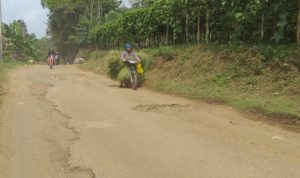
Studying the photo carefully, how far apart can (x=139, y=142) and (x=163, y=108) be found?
150 inches

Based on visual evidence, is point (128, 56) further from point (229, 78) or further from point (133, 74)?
point (229, 78)

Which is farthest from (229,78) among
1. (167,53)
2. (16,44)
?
(16,44)

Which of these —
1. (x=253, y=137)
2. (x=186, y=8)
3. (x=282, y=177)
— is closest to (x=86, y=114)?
(x=253, y=137)

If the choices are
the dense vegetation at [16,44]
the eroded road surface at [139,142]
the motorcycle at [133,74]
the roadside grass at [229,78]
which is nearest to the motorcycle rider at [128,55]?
the motorcycle at [133,74]

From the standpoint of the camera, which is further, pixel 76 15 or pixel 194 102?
pixel 76 15

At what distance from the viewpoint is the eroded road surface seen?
263 inches

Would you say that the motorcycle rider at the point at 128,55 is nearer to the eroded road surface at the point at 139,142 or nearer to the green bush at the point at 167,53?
the green bush at the point at 167,53

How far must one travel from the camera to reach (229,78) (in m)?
14.4

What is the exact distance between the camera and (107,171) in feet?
21.8

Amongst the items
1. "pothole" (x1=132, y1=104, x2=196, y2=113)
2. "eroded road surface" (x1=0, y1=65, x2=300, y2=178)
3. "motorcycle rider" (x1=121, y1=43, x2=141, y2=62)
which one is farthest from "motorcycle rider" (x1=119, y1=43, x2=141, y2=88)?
"pothole" (x1=132, y1=104, x2=196, y2=113)

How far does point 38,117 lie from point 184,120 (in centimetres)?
331

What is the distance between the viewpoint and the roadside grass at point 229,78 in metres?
11.6

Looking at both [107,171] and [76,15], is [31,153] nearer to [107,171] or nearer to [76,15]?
[107,171]

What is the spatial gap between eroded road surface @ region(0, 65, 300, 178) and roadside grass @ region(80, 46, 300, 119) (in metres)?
0.82
